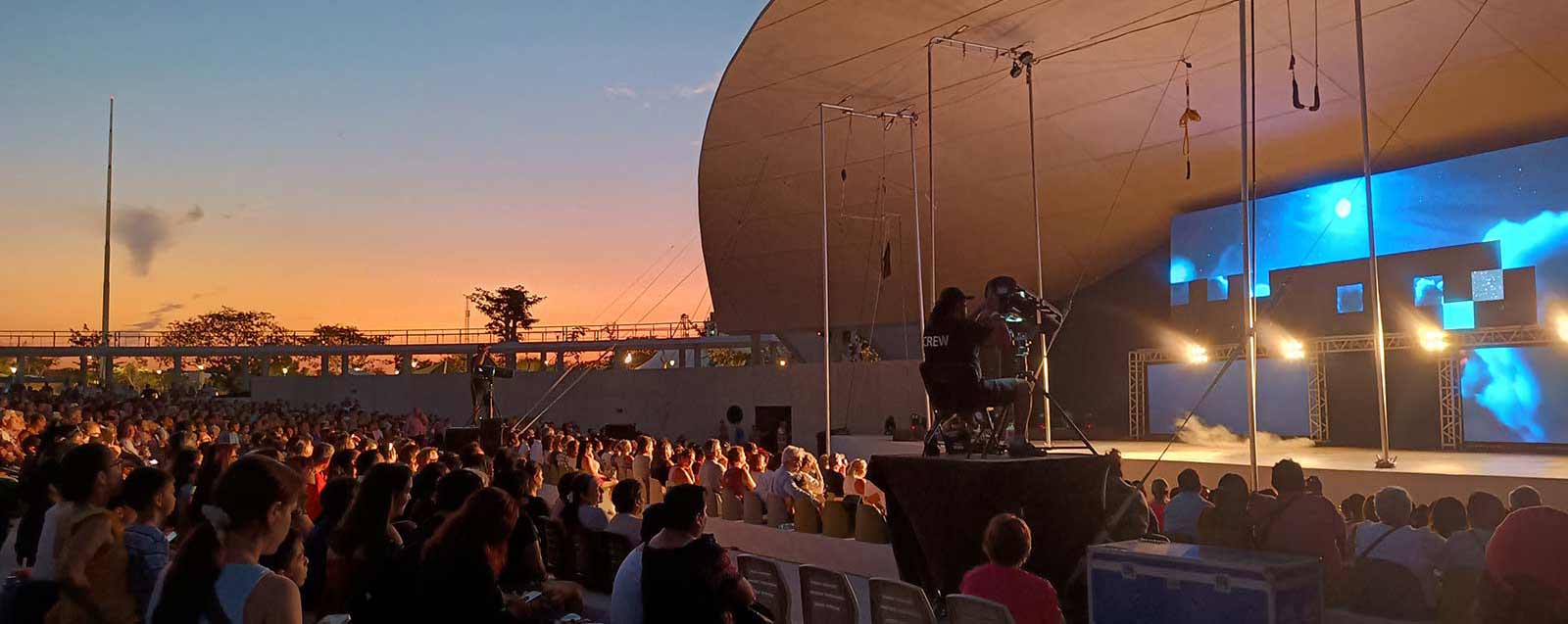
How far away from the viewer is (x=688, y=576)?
3852 mm

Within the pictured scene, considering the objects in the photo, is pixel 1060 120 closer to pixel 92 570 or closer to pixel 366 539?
pixel 366 539

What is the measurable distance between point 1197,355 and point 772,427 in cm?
1124

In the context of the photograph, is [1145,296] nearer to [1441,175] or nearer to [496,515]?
[1441,175]

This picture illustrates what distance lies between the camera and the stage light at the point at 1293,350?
2002cm

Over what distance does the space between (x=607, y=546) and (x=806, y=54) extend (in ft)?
53.4

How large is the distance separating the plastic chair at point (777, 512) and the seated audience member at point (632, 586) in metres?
6.37

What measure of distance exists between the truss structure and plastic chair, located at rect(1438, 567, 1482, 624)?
10.4 meters

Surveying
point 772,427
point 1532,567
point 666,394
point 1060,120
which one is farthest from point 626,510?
point 666,394

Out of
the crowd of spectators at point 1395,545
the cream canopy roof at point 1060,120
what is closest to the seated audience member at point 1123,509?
the crowd of spectators at point 1395,545

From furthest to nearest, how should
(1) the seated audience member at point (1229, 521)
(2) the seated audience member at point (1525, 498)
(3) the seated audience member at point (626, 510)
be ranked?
(2) the seated audience member at point (1525, 498) → (3) the seated audience member at point (626, 510) → (1) the seated audience member at point (1229, 521)

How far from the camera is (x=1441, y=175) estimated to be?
18.3 meters

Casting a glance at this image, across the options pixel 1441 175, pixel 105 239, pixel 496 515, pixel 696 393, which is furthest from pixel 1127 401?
pixel 105 239

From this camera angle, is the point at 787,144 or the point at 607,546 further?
the point at 787,144

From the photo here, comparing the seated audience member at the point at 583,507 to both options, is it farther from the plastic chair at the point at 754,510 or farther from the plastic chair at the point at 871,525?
the plastic chair at the point at 754,510
